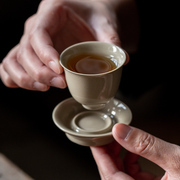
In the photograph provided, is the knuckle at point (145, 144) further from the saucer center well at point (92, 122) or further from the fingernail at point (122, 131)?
the saucer center well at point (92, 122)

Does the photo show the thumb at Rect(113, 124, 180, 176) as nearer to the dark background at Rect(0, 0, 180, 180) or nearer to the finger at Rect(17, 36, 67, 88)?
the finger at Rect(17, 36, 67, 88)

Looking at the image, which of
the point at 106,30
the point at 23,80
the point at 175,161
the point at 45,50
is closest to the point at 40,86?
the point at 23,80

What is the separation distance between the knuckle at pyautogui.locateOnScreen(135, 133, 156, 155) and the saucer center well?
25 cm

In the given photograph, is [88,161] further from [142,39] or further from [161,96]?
[142,39]

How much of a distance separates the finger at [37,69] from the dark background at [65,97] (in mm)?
531

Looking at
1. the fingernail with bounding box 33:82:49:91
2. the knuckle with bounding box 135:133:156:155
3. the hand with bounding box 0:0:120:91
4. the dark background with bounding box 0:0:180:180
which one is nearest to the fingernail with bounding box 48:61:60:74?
the hand with bounding box 0:0:120:91

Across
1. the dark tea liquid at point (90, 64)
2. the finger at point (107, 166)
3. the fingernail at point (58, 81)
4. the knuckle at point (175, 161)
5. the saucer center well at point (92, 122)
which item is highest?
the dark tea liquid at point (90, 64)

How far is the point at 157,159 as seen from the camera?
2.54 feet

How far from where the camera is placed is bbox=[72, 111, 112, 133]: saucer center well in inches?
40.4

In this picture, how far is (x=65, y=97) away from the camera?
1580 millimetres

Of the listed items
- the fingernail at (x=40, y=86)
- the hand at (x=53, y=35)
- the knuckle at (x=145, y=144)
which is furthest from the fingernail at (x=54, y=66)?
the knuckle at (x=145, y=144)

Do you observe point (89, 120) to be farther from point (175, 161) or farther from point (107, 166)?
point (175, 161)

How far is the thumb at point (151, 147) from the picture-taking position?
76 cm

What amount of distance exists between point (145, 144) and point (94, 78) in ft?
0.77
